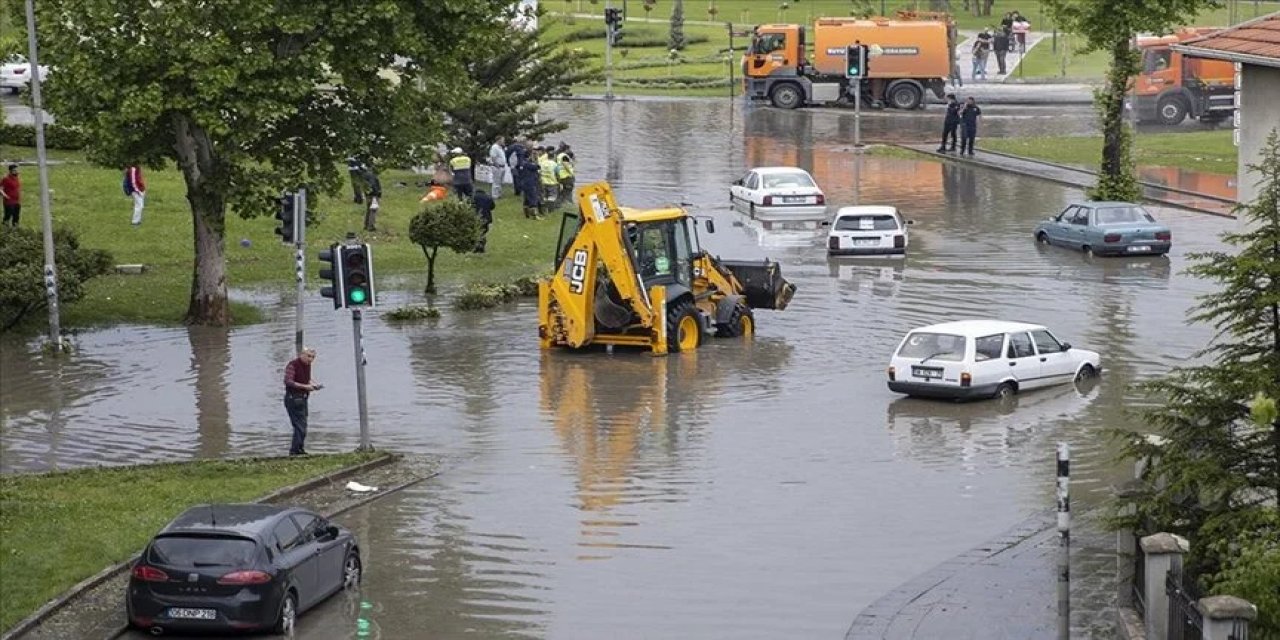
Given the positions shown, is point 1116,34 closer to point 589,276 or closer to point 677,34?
point 589,276

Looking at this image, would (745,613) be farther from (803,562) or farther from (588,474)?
(588,474)

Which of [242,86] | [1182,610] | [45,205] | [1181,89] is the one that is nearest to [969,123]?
[1181,89]

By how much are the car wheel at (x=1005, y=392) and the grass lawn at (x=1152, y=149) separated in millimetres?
31346

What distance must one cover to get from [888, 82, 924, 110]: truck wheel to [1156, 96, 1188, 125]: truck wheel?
8713mm

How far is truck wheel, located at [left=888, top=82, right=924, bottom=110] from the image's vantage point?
265 ft

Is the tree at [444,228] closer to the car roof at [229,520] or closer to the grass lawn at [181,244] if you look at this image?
the grass lawn at [181,244]

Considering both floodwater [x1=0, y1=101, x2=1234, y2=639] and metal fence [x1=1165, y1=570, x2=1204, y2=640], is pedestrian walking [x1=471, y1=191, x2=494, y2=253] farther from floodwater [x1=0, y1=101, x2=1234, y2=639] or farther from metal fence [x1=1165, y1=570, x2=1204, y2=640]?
Result: metal fence [x1=1165, y1=570, x2=1204, y2=640]

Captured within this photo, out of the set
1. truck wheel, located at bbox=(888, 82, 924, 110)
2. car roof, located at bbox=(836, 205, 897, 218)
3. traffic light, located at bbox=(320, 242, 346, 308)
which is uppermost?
truck wheel, located at bbox=(888, 82, 924, 110)

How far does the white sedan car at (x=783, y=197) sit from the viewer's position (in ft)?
184

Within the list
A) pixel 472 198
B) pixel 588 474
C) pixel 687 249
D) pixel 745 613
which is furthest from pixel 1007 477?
pixel 472 198

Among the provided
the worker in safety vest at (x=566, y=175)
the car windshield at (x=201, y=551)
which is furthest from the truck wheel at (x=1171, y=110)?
the car windshield at (x=201, y=551)

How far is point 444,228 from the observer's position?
142ft

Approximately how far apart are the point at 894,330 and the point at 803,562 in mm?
16096

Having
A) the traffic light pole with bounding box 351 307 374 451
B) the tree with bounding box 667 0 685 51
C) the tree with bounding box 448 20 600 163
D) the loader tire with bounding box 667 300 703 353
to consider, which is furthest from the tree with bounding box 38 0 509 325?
the tree with bounding box 667 0 685 51
